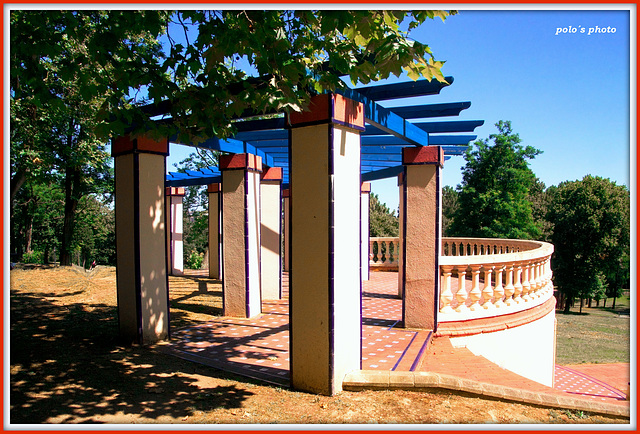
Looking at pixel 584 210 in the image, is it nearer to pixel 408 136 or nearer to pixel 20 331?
pixel 408 136

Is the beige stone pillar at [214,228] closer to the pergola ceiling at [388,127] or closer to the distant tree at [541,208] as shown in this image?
the pergola ceiling at [388,127]

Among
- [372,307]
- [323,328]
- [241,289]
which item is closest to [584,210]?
[372,307]

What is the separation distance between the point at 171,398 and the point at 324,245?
2.13 metres

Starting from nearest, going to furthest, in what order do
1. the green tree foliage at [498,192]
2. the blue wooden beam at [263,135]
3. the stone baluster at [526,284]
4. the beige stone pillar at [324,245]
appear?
the beige stone pillar at [324,245]
the blue wooden beam at [263,135]
the stone baluster at [526,284]
the green tree foliage at [498,192]

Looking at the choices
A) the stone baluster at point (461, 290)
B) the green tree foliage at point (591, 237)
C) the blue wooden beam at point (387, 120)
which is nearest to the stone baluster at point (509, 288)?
the stone baluster at point (461, 290)

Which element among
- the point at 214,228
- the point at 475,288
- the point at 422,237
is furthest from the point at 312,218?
the point at 214,228

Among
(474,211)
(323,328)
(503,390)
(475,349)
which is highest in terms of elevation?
(474,211)

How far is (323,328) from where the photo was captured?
4215 millimetres

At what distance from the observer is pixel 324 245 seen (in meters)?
4.21

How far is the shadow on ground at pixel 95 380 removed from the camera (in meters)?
3.77

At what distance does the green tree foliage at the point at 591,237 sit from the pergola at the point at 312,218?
22.8 meters

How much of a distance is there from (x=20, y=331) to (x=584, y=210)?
2998cm

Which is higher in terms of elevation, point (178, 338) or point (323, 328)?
point (323, 328)

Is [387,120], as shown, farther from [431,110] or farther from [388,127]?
[431,110]
